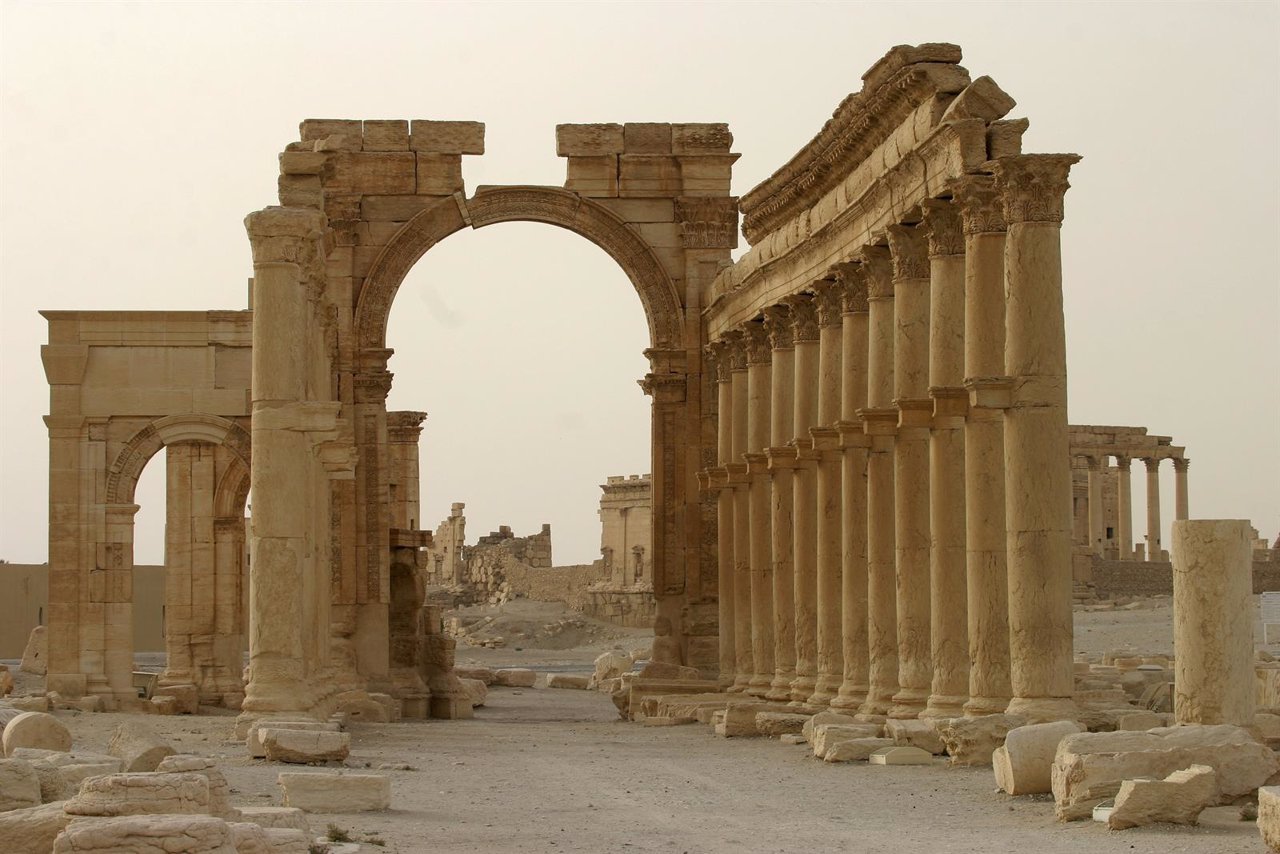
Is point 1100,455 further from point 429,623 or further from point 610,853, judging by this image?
point 610,853

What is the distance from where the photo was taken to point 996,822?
47.5 ft

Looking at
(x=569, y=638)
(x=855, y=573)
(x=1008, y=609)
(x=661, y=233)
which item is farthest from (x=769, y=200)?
(x=569, y=638)

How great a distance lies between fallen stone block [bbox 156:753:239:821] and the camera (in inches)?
492

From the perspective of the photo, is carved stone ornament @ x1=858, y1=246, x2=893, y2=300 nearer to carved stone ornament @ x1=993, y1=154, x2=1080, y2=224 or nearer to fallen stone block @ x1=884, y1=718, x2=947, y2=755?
carved stone ornament @ x1=993, y1=154, x2=1080, y2=224

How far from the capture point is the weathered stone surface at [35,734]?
1811cm

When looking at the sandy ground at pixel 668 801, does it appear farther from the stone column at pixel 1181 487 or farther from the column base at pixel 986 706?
the stone column at pixel 1181 487

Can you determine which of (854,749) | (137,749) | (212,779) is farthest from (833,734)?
(212,779)

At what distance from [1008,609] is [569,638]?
43.2 metres

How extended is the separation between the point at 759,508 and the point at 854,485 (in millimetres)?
4877

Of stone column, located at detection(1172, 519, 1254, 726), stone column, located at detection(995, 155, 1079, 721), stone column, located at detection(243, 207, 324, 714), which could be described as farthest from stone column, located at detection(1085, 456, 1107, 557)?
stone column, located at detection(1172, 519, 1254, 726)

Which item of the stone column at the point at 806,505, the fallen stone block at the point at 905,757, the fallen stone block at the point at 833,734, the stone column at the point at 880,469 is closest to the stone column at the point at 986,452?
→ the fallen stone block at the point at 905,757

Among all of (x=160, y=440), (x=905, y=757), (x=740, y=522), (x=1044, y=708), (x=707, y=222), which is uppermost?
(x=707, y=222)

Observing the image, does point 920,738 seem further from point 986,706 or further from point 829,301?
point 829,301

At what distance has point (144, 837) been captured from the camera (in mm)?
10844
